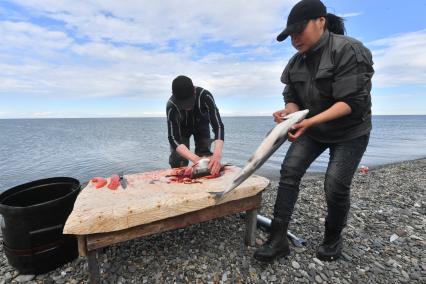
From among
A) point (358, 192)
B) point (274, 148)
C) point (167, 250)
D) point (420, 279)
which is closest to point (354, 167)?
point (274, 148)

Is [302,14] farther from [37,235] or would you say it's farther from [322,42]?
[37,235]

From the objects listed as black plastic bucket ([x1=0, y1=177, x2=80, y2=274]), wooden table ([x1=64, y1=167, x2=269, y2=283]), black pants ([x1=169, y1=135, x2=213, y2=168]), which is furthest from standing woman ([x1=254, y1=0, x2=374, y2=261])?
black pants ([x1=169, y1=135, x2=213, y2=168])

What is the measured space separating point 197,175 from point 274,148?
1.36 m

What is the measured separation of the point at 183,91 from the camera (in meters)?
4.75

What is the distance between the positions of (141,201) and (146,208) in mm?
146

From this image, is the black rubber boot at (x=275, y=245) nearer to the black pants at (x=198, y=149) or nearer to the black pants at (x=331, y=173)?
the black pants at (x=331, y=173)

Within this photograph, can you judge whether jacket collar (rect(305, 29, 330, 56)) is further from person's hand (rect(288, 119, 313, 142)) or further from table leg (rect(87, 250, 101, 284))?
table leg (rect(87, 250, 101, 284))

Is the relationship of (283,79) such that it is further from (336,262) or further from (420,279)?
(420,279)

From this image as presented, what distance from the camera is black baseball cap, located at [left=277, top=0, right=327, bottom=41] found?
9.56ft

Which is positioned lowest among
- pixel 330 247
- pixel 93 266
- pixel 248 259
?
pixel 248 259

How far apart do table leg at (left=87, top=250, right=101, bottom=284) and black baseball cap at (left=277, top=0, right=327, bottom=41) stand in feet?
10.6

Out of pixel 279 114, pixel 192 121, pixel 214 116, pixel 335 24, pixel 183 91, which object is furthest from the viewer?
pixel 192 121

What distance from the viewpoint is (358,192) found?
23.9 ft

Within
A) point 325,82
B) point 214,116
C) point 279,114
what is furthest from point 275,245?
point 214,116
